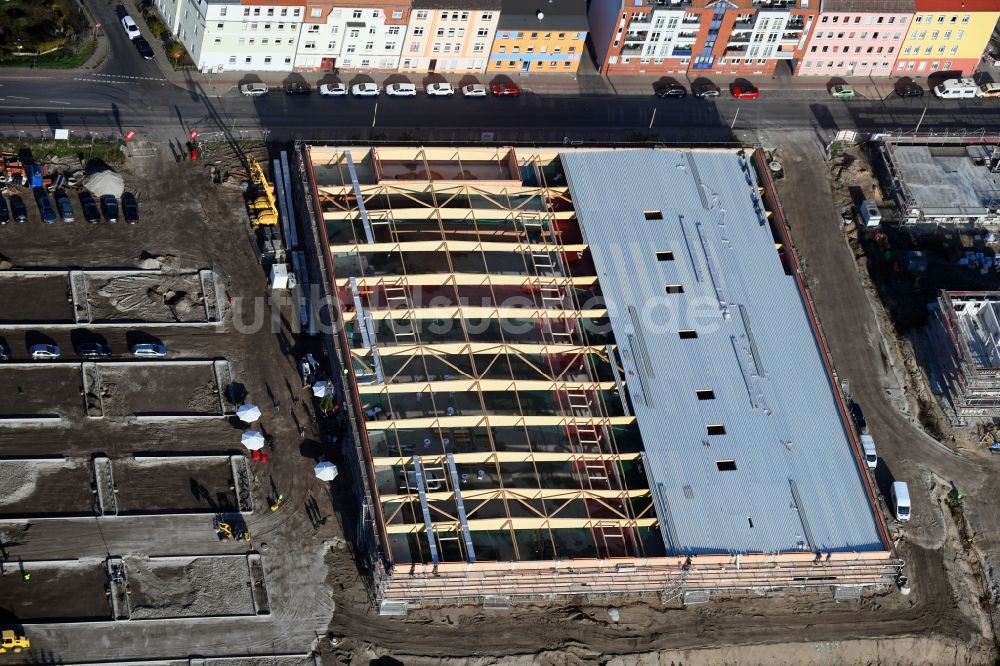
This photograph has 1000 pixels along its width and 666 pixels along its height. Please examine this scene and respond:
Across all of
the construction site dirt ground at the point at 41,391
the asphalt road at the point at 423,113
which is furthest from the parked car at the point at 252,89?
the construction site dirt ground at the point at 41,391

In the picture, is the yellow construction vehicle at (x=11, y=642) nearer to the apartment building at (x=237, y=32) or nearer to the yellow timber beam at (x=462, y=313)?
the yellow timber beam at (x=462, y=313)

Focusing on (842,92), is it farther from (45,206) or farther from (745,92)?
(45,206)

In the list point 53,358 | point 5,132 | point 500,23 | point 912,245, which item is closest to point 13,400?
point 53,358

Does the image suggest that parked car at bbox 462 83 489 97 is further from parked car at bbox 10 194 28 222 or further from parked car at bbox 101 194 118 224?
parked car at bbox 10 194 28 222

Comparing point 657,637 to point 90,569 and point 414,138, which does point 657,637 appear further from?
point 414,138

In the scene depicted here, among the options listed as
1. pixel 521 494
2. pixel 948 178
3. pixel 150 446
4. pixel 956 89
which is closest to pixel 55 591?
pixel 150 446

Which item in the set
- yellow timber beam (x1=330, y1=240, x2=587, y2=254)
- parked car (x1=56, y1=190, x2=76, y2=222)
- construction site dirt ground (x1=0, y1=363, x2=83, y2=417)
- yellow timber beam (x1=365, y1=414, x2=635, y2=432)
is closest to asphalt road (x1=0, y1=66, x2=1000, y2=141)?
parked car (x1=56, y1=190, x2=76, y2=222)
